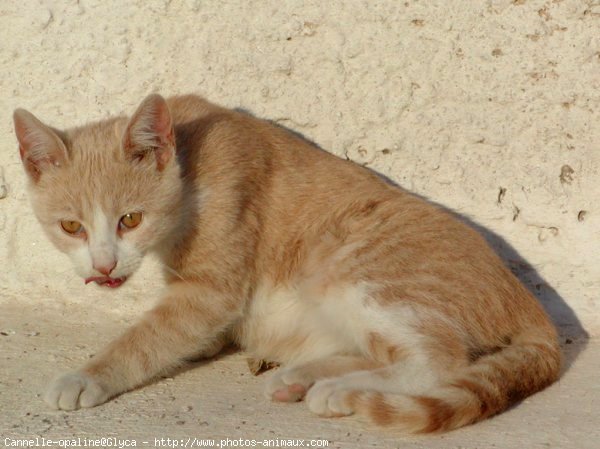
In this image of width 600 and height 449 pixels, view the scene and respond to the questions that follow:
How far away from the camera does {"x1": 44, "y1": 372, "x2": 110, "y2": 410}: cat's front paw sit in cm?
336

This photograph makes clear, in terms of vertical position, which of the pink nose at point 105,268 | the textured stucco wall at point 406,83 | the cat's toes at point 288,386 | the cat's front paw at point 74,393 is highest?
the textured stucco wall at point 406,83

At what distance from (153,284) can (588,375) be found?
A: 214 cm

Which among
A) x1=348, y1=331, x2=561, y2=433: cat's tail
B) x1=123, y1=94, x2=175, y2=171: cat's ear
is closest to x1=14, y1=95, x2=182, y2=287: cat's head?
x1=123, y1=94, x2=175, y2=171: cat's ear

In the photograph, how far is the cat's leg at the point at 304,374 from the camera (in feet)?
11.6

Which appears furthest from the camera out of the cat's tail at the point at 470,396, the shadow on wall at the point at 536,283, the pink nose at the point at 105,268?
the shadow on wall at the point at 536,283

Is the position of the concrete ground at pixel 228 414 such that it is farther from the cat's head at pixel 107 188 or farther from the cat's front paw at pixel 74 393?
the cat's head at pixel 107 188

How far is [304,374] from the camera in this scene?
11.9 ft

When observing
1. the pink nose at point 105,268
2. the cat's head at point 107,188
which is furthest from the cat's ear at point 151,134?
the pink nose at point 105,268

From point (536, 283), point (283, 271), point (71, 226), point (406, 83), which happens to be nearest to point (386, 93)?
point (406, 83)

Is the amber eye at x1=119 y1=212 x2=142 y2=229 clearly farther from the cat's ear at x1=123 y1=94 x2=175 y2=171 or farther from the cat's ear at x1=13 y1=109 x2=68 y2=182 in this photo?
the cat's ear at x1=13 y1=109 x2=68 y2=182

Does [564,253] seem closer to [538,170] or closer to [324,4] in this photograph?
[538,170]

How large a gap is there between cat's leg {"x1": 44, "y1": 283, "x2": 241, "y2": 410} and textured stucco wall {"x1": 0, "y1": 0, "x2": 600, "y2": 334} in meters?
1.08

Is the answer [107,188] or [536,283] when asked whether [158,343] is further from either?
[536,283]

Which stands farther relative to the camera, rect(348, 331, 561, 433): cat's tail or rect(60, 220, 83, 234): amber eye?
rect(60, 220, 83, 234): amber eye
